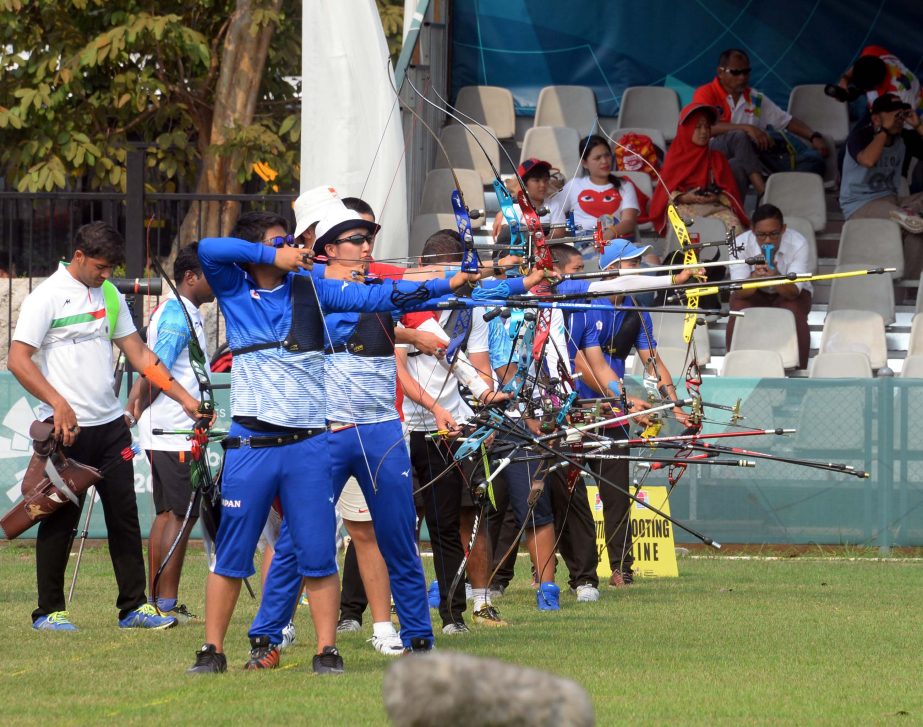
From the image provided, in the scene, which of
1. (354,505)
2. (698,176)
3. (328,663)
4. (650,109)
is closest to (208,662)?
(328,663)

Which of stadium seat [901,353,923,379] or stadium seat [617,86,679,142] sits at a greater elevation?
stadium seat [617,86,679,142]

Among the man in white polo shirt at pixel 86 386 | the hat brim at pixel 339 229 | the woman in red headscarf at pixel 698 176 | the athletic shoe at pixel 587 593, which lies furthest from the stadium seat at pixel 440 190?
the hat brim at pixel 339 229

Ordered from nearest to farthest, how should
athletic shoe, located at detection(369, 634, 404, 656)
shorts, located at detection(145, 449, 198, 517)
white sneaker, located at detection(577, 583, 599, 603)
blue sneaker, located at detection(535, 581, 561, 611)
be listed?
1. athletic shoe, located at detection(369, 634, 404, 656)
2. shorts, located at detection(145, 449, 198, 517)
3. blue sneaker, located at detection(535, 581, 561, 611)
4. white sneaker, located at detection(577, 583, 599, 603)

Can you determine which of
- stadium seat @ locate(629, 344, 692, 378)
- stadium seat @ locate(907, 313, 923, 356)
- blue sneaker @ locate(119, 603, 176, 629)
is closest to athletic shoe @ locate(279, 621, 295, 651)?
blue sneaker @ locate(119, 603, 176, 629)

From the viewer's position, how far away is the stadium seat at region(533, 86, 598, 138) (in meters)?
17.5

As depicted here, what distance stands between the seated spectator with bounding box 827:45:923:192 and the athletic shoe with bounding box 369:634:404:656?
439 inches

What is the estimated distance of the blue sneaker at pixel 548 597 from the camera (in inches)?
363

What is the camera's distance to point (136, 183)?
1323 cm

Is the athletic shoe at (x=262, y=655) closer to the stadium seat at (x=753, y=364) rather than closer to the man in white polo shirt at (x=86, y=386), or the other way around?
the man in white polo shirt at (x=86, y=386)

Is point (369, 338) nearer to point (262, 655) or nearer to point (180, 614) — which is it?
point (262, 655)

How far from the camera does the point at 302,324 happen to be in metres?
6.68

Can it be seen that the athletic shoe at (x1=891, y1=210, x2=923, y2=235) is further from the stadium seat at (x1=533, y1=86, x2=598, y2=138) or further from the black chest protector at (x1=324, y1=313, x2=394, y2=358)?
A: the black chest protector at (x1=324, y1=313, x2=394, y2=358)

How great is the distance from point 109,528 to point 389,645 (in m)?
2.08

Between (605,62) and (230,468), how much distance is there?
41.1ft
